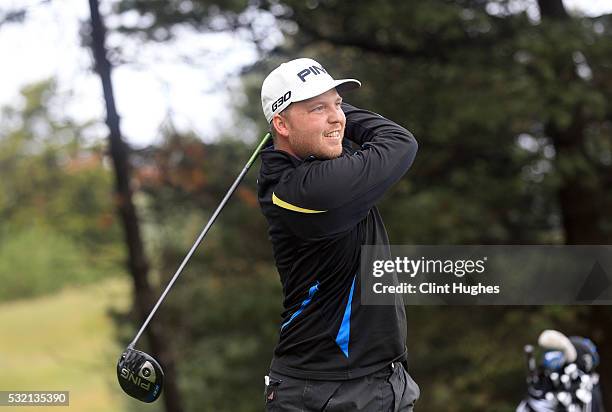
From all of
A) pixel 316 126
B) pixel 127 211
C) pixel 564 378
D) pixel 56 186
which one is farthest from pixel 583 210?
pixel 56 186

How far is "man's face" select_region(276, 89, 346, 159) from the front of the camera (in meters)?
2.72

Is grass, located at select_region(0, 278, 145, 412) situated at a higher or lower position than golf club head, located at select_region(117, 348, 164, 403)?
lower

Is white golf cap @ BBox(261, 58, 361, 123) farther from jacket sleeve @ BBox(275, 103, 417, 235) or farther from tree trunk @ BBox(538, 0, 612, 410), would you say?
tree trunk @ BBox(538, 0, 612, 410)

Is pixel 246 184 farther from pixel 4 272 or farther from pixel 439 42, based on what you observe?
pixel 4 272

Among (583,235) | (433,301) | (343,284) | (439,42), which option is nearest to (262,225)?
(433,301)

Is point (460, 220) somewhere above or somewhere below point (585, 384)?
below

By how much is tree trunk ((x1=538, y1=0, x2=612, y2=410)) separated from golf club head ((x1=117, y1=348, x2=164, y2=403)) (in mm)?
6401

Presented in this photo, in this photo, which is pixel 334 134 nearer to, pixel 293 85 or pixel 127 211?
pixel 293 85

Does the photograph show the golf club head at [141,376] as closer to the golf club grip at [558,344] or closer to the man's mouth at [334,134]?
the man's mouth at [334,134]

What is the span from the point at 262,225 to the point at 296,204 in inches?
347

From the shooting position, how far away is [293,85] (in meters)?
2.71

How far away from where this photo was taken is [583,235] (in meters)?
9.20

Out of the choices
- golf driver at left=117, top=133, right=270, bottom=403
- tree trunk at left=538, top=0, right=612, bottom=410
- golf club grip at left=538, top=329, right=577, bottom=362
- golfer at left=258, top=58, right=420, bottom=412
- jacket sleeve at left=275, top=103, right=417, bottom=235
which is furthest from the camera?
tree trunk at left=538, top=0, right=612, bottom=410

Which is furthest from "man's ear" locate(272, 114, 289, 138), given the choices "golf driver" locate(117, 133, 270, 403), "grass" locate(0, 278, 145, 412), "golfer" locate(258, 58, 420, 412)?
"grass" locate(0, 278, 145, 412)
